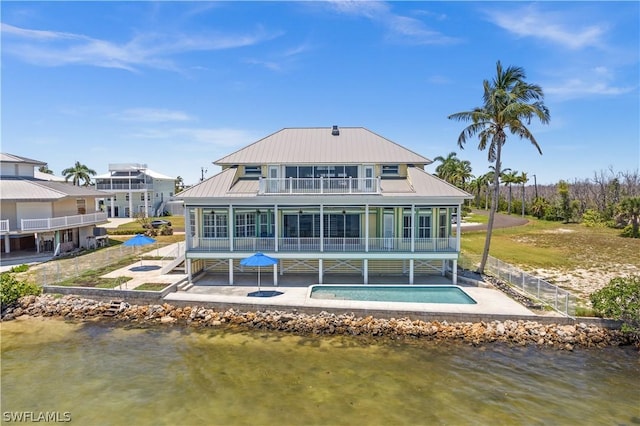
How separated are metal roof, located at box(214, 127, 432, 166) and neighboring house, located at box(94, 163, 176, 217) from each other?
38.5m

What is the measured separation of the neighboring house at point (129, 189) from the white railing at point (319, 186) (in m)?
41.3

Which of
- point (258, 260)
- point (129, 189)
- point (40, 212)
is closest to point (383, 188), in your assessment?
point (258, 260)

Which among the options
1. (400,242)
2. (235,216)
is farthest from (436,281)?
(235,216)

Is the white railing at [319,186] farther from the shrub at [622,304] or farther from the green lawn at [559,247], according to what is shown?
the green lawn at [559,247]

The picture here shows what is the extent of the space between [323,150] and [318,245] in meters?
6.30

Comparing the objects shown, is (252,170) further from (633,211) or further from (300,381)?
(633,211)

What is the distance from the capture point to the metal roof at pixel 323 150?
22.7 meters

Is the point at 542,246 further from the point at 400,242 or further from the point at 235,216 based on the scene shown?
the point at 235,216

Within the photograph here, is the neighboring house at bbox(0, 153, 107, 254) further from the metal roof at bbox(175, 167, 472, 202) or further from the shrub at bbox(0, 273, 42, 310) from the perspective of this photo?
the metal roof at bbox(175, 167, 472, 202)

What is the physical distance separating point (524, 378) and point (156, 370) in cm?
1271

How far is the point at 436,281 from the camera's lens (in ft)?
69.8

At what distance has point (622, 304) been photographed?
15.3 m

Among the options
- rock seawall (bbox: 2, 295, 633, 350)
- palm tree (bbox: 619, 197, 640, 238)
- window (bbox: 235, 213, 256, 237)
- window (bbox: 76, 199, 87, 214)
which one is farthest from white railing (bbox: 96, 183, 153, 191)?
palm tree (bbox: 619, 197, 640, 238)

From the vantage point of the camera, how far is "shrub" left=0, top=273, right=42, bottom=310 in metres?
18.4
